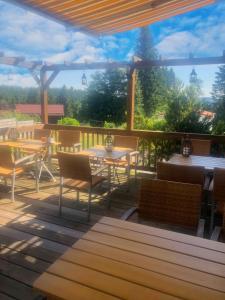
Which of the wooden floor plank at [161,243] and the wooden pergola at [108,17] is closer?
the wooden floor plank at [161,243]

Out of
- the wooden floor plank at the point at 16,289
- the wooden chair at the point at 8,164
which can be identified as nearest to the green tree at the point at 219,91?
the wooden chair at the point at 8,164

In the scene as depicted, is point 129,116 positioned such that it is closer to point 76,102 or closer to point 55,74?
point 55,74

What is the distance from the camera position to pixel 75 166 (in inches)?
138

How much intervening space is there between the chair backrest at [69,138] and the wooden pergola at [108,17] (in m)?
1.13

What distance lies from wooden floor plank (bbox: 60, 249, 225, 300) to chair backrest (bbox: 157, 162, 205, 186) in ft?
5.37

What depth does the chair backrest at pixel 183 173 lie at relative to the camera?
2781mm

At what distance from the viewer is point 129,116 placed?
591cm

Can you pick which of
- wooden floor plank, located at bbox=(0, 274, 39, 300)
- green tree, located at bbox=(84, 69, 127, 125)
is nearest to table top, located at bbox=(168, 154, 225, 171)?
wooden floor plank, located at bbox=(0, 274, 39, 300)

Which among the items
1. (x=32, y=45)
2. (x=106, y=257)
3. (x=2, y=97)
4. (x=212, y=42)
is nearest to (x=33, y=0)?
(x=106, y=257)

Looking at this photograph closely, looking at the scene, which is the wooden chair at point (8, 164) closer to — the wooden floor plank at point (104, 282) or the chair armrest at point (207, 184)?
the chair armrest at point (207, 184)

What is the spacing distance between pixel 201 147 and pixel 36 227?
290 cm

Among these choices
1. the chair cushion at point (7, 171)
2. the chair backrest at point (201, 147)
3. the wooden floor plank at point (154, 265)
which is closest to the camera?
the wooden floor plank at point (154, 265)

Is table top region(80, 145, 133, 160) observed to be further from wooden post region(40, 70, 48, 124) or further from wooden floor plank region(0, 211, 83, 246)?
wooden post region(40, 70, 48, 124)

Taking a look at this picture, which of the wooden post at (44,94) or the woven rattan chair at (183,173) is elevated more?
the wooden post at (44,94)
